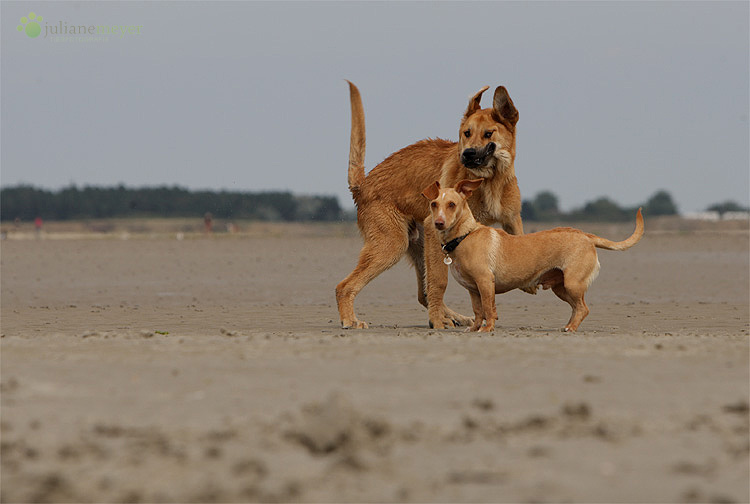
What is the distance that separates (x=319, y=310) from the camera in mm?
12938

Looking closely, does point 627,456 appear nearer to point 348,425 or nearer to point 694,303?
point 348,425

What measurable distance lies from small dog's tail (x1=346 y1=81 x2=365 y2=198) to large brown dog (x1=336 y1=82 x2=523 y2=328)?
11 millimetres

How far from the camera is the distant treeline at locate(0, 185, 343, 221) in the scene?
153ft

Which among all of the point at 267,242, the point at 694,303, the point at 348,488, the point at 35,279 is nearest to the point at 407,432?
the point at 348,488

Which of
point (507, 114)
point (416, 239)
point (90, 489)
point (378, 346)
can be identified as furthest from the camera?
point (416, 239)

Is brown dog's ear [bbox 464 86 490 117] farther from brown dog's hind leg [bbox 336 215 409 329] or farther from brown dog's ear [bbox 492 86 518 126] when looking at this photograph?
brown dog's hind leg [bbox 336 215 409 329]

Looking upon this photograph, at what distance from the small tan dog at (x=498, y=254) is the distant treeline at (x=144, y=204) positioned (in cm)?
3622

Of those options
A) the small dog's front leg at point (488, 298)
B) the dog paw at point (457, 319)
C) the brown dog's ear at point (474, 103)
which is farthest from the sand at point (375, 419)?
the brown dog's ear at point (474, 103)

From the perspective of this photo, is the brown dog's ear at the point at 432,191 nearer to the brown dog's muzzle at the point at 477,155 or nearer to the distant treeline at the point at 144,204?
the brown dog's muzzle at the point at 477,155

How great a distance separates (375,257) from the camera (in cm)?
969

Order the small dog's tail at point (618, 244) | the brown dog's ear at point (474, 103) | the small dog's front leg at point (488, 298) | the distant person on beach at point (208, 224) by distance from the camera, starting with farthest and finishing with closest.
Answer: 1. the distant person on beach at point (208, 224)
2. the brown dog's ear at point (474, 103)
3. the small dog's tail at point (618, 244)
4. the small dog's front leg at point (488, 298)

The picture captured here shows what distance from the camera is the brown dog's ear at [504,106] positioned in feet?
28.5

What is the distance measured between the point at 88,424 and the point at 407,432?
4.61 ft

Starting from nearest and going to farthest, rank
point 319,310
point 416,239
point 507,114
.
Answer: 1. point 507,114
2. point 416,239
3. point 319,310
